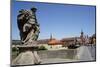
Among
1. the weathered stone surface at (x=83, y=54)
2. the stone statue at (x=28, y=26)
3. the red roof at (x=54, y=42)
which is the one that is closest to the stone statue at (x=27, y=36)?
the stone statue at (x=28, y=26)

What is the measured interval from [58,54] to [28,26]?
1.64 feet

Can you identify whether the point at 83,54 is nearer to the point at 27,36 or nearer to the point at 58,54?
the point at 58,54

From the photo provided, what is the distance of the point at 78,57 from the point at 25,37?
2.37 ft

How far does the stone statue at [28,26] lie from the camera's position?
250 centimetres

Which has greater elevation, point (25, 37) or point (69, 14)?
point (69, 14)

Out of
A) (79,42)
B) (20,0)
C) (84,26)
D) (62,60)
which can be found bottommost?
(62,60)

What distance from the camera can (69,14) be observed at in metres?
2.71

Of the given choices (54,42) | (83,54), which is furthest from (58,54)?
(83,54)

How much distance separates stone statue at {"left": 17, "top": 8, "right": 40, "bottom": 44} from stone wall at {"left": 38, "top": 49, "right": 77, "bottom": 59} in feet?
0.67

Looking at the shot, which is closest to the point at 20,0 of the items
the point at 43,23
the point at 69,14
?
the point at 43,23

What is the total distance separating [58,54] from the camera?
266 cm

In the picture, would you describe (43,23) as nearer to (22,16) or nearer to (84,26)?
(22,16)

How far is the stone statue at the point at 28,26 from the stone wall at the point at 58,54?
8.0 inches

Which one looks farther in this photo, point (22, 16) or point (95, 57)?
point (95, 57)
